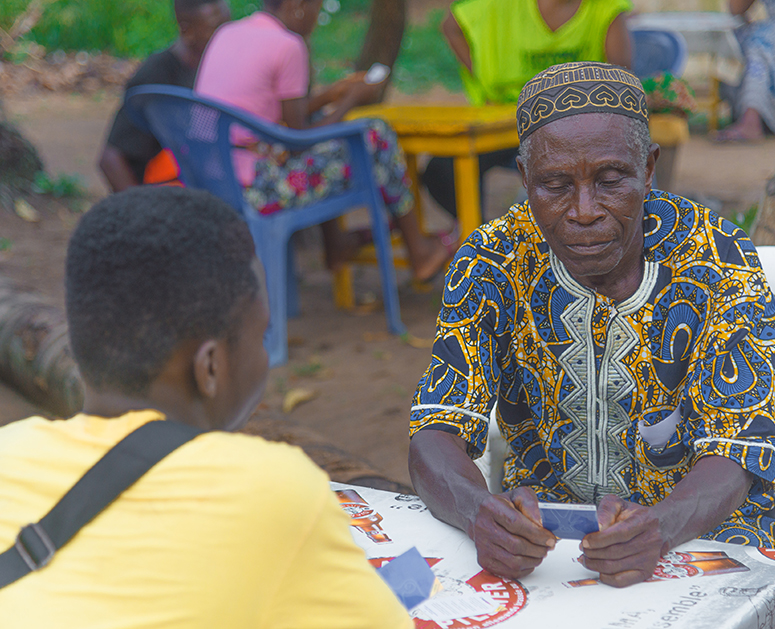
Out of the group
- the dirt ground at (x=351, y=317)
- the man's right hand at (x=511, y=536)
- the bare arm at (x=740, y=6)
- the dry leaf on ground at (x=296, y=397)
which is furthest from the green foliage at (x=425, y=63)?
the man's right hand at (x=511, y=536)

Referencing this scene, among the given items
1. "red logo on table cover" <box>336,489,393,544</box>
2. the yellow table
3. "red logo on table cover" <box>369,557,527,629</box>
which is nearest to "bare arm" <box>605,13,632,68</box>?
the yellow table

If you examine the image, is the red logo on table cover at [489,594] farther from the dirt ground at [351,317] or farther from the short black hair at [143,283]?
the dirt ground at [351,317]

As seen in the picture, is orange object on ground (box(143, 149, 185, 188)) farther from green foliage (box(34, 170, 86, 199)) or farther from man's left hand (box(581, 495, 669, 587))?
man's left hand (box(581, 495, 669, 587))

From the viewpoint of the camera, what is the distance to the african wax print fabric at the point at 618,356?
65.4 inches

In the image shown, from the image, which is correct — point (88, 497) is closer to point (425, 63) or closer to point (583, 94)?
point (583, 94)

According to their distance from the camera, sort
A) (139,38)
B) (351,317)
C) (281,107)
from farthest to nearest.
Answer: (139,38) < (351,317) < (281,107)

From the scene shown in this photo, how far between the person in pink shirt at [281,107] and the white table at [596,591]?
10.3 ft

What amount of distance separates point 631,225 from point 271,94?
325 centimetres

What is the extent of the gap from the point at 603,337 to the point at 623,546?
1.90 ft

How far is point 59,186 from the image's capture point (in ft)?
24.0

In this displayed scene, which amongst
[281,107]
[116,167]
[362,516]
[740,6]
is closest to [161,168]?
[116,167]

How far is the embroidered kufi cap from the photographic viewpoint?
5.57ft

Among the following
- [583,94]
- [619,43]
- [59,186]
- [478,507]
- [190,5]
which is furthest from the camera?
[59,186]

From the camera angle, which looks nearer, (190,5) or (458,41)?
(190,5)
